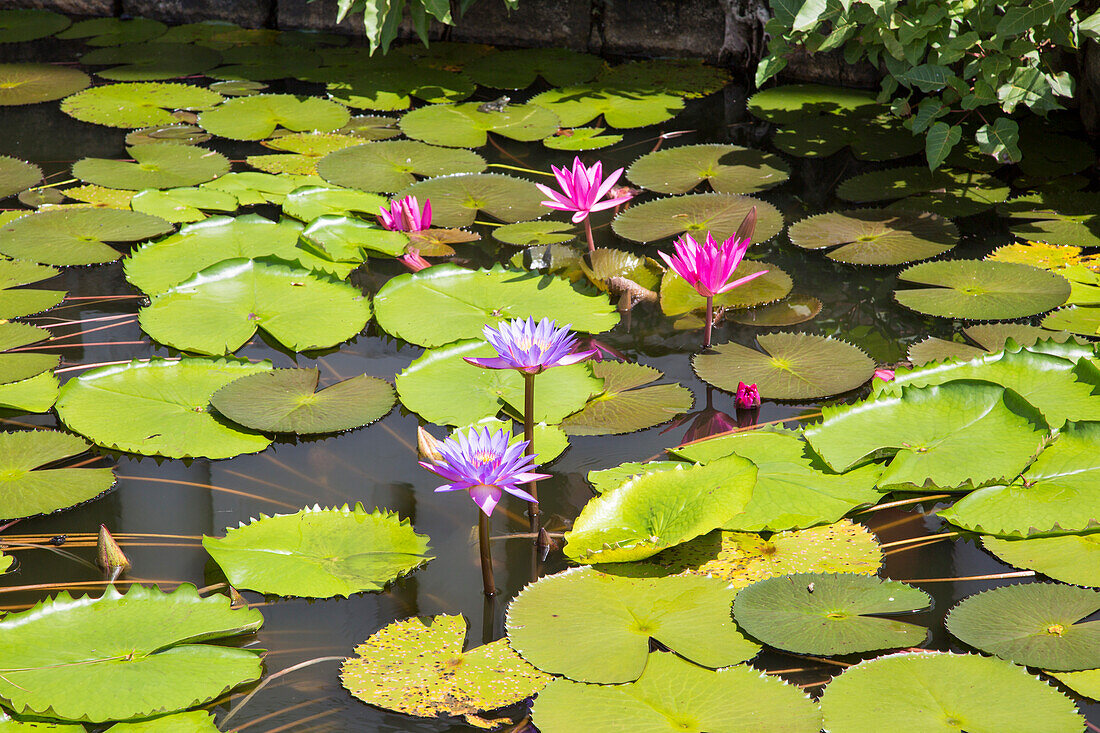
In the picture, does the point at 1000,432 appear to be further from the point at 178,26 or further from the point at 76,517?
the point at 178,26

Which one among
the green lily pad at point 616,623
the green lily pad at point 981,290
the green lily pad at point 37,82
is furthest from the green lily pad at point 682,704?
the green lily pad at point 37,82

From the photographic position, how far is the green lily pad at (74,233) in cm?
278

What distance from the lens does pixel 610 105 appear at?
4043 millimetres

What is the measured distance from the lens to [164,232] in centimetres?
292

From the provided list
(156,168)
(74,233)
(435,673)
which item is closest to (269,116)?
(156,168)

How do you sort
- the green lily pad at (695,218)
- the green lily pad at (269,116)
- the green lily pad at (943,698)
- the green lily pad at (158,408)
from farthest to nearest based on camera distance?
the green lily pad at (269,116) < the green lily pad at (695,218) < the green lily pad at (158,408) < the green lily pad at (943,698)

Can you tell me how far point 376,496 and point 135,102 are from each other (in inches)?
121

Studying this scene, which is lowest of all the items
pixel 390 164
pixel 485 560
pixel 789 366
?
pixel 485 560

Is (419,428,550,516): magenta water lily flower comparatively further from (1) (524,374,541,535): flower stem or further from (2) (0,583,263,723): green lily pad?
(2) (0,583,263,723): green lily pad

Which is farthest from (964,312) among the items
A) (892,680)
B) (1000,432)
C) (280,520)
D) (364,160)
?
(364,160)

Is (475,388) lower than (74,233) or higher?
lower

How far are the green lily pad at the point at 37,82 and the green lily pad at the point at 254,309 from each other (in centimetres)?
234

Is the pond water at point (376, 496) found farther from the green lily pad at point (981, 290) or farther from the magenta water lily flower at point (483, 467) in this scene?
the magenta water lily flower at point (483, 467)

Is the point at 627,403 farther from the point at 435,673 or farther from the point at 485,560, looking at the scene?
the point at 435,673
